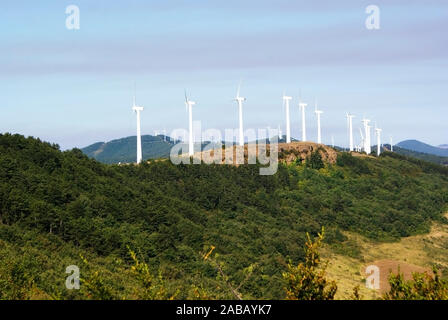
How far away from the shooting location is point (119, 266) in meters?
60.6

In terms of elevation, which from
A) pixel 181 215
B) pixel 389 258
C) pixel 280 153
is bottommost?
pixel 389 258

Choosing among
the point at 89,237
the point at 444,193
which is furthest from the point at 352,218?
the point at 89,237

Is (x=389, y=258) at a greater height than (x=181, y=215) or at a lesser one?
lesser

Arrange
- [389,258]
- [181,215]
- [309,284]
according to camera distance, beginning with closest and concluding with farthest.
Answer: [309,284] → [181,215] → [389,258]

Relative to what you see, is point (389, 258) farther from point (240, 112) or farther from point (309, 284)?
point (309, 284)

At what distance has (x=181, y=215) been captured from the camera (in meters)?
84.8

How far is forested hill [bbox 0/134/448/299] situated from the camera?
2242 inches

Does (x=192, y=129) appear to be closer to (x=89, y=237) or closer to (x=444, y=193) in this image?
(x=89, y=237)

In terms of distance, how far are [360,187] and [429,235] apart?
17.9 m

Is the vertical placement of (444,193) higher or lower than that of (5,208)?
lower

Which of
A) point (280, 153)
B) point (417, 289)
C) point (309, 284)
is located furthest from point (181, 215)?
point (309, 284)

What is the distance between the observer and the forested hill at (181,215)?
56938mm

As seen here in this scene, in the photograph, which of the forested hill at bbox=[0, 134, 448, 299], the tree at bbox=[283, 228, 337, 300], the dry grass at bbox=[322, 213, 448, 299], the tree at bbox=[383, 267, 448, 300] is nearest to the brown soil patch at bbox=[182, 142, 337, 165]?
the forested hill at bbox=[0, 134, 448, 299]
